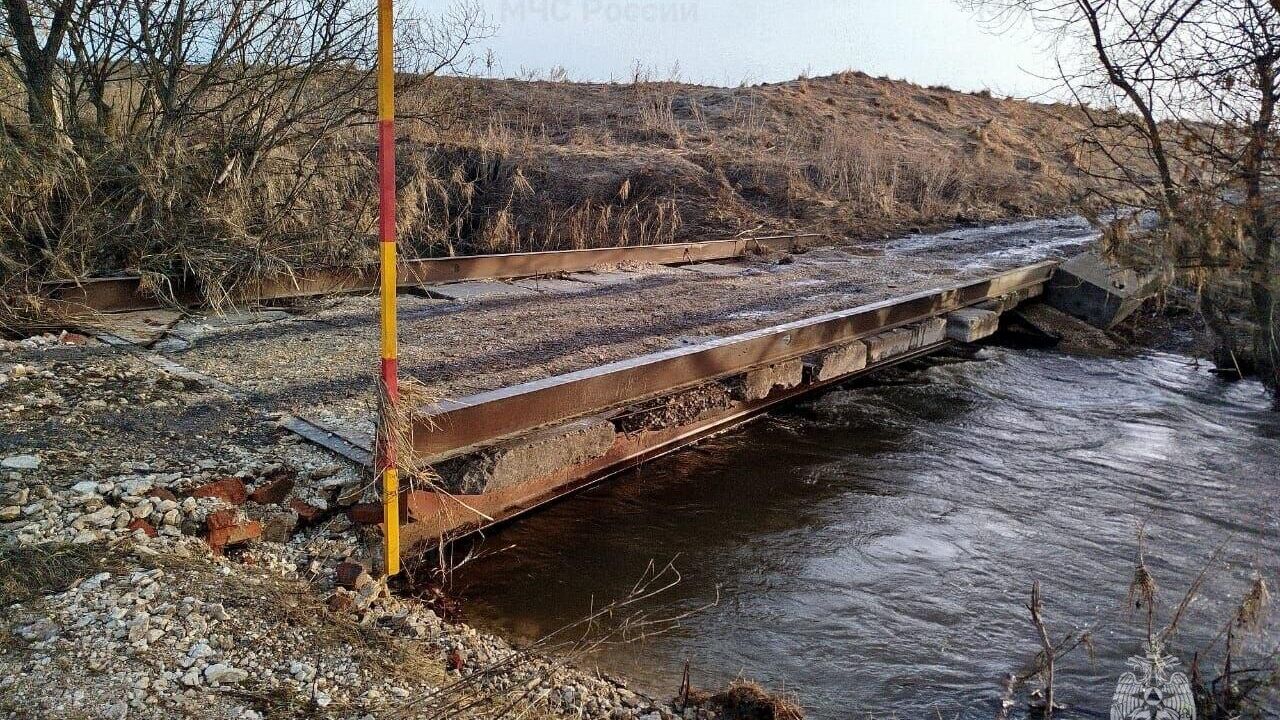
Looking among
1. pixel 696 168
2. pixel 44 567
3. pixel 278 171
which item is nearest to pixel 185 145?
pixel 278 171

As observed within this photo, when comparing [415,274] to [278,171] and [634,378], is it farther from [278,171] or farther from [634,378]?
[634,378]

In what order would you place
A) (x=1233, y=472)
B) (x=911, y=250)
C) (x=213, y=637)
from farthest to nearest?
1. (x=911, y=250)
2. (x=1233, y=472)
3. (x=213, y=637)

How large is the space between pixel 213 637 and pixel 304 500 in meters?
1.11

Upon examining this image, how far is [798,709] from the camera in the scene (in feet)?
11.0

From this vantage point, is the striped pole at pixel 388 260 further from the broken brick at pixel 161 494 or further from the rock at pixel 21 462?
the rock at pixel 21 462

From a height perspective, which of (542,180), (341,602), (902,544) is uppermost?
(542,180)

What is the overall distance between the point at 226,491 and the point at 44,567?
826 mm

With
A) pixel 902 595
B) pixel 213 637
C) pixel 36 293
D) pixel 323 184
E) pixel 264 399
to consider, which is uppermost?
pixel 323 184

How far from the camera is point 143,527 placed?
11.4 ft

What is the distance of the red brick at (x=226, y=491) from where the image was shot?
3766mm

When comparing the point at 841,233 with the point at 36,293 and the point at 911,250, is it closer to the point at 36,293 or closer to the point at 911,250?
the point at 911,250

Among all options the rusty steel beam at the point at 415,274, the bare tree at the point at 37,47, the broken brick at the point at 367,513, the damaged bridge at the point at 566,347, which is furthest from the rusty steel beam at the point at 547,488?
the bare tree at the point at 37,47

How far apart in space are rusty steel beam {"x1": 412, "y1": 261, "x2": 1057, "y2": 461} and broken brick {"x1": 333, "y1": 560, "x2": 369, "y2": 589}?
0.69 metres

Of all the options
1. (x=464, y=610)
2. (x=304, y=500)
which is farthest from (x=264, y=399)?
(x=464, y=610)
